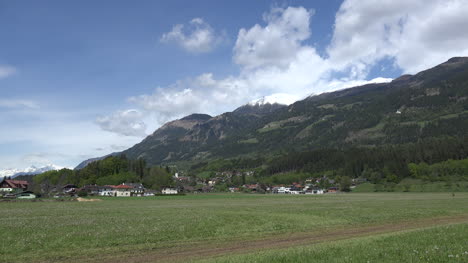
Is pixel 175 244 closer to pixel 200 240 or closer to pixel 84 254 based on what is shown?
pixel 200 240

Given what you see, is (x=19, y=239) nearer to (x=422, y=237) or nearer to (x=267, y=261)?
(x=267, y=261)

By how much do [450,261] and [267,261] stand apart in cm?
743

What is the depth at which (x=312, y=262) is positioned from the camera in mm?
14359

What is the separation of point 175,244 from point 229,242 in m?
4.15

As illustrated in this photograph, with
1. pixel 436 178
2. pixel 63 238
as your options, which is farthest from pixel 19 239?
pixel 436 178

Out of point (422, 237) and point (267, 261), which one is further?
point (422, 237)

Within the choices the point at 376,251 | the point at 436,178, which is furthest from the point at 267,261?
the point at 436,178

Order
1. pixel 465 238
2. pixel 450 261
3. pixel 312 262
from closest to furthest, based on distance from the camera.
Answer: pixel 450 261 → pixel 312 262 → pixel 465 238

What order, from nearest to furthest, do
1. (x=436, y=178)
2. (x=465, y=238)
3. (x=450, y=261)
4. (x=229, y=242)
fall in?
(x=450, y=261) < (x=465, y=238) < (x=229, y=242) < (x=436, y=178)

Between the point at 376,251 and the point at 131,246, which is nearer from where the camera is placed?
the point at 376,251

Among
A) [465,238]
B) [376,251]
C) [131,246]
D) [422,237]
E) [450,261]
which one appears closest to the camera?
[450,261]

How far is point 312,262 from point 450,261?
5.38 metres

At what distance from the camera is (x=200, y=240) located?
26.6 meters

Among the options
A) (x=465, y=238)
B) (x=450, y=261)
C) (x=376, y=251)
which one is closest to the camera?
(x=450, y=261)
